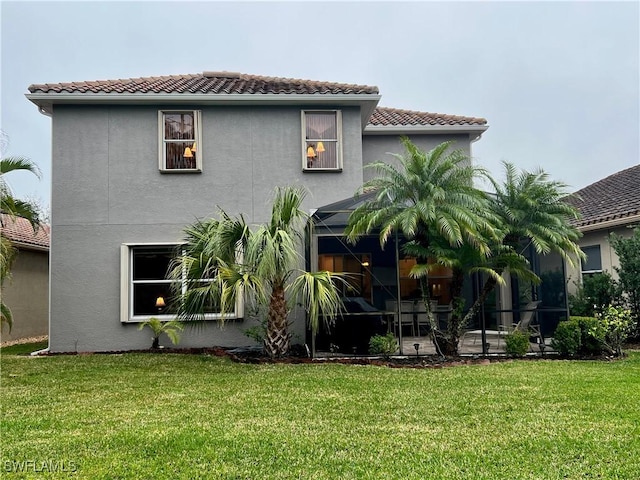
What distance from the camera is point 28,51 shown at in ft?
96.7

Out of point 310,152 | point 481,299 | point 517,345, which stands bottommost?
point 517,345

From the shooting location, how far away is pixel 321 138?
12812 millimetres

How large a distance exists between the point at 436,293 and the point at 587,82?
81.3 ft

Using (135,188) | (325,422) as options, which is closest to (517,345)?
(325,422)

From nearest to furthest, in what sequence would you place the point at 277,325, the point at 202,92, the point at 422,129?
the point at 277,325, the point at 202,92, the point at 422,129

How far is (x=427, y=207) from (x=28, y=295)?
14.4 metres

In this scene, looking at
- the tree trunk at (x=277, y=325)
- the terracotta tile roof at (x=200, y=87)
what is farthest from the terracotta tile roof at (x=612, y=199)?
the tree trunk at (x=277, y=325)

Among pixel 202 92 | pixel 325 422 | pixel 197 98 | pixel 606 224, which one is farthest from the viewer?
pixel 606 224

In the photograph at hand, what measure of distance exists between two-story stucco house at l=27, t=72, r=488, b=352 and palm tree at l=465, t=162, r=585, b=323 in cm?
384

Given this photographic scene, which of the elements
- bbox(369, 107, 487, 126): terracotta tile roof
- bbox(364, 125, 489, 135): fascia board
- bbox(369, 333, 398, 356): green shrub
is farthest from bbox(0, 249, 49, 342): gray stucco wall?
bbox(369, 107, 487, 126): terracotta tile roof

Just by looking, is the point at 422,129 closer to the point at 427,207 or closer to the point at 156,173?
the point at 427,207

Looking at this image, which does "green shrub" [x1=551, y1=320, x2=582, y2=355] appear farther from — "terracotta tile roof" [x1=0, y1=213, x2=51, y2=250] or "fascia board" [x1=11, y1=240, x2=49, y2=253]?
"fascia board" [x1=11, y1=240, x2=49, y2=253]

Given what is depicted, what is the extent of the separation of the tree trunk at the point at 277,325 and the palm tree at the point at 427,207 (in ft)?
6.46

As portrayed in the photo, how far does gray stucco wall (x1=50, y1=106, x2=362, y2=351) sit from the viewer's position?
12078 mm
